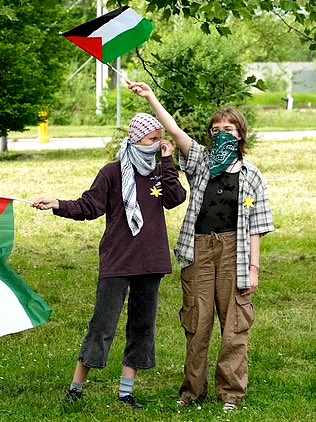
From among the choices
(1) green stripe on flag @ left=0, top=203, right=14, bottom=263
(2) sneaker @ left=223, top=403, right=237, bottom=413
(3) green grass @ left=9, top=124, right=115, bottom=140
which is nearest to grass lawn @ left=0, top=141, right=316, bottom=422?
(2) sneaker @ left=223, top=403, right=237, bottom=413

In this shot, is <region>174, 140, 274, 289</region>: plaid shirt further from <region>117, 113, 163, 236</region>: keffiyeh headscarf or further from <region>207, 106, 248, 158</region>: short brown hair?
<region>117, 113, 163, 236</region>: keffiyeh headscarf

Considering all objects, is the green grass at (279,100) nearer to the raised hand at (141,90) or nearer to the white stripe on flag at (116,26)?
the white stripe on flag at (116,26)

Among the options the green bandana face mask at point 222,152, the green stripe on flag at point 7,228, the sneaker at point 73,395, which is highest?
the green bandana face mask at point 222,152

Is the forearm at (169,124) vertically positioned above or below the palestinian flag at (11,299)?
above

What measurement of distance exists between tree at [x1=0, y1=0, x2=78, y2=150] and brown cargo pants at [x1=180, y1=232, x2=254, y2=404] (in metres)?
18.0

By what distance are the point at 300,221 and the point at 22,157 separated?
509 inches

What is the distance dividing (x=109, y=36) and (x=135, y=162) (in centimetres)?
108

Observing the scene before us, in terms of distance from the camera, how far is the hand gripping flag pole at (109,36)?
6.97 metres

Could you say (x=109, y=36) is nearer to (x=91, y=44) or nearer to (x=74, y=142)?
(x=91, y=44)

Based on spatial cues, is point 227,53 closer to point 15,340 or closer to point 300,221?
point 300,221

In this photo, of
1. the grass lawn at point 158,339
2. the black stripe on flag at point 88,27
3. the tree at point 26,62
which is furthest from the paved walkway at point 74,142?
the black stripe on flag at point 88,27

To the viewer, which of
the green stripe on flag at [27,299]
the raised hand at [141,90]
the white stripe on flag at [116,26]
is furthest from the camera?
the white stripe on flag at [116,26]

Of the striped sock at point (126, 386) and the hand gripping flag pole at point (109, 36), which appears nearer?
the striped sock at point (126, 386)

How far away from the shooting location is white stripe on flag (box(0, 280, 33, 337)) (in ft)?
20.6
